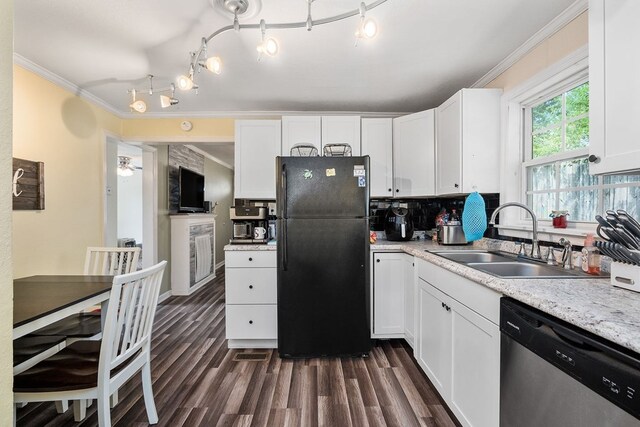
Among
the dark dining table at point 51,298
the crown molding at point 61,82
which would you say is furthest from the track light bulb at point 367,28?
the crown molding at point 61,82

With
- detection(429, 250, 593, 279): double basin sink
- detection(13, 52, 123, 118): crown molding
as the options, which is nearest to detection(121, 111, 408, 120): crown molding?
detection(13, 52, 123, 118): crown molding

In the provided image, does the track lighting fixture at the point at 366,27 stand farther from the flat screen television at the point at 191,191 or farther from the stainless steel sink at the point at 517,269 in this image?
the flat screen television at the point at 191,191

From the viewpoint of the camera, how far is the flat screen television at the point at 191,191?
4.30 m

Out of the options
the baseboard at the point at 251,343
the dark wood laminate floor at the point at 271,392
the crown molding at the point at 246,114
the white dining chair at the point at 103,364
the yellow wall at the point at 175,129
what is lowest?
the dark wood laminate floor at the point at 271,392

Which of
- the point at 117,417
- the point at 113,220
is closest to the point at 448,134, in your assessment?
the point at 117,417

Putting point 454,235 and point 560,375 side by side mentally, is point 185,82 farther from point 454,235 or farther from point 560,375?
point 454,235

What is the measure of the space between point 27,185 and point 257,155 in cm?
179

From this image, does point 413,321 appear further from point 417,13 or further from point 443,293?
point 417,13

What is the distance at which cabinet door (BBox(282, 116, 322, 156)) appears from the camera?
2.92m

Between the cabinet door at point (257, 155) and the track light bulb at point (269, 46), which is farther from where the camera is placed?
the cabinet door at point (257, 155)

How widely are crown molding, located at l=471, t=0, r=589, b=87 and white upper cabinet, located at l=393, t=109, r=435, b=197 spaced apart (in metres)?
0.53

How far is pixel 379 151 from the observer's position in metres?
2.98

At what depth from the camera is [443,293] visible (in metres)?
1.75

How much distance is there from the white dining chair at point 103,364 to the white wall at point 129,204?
20.1 feet
